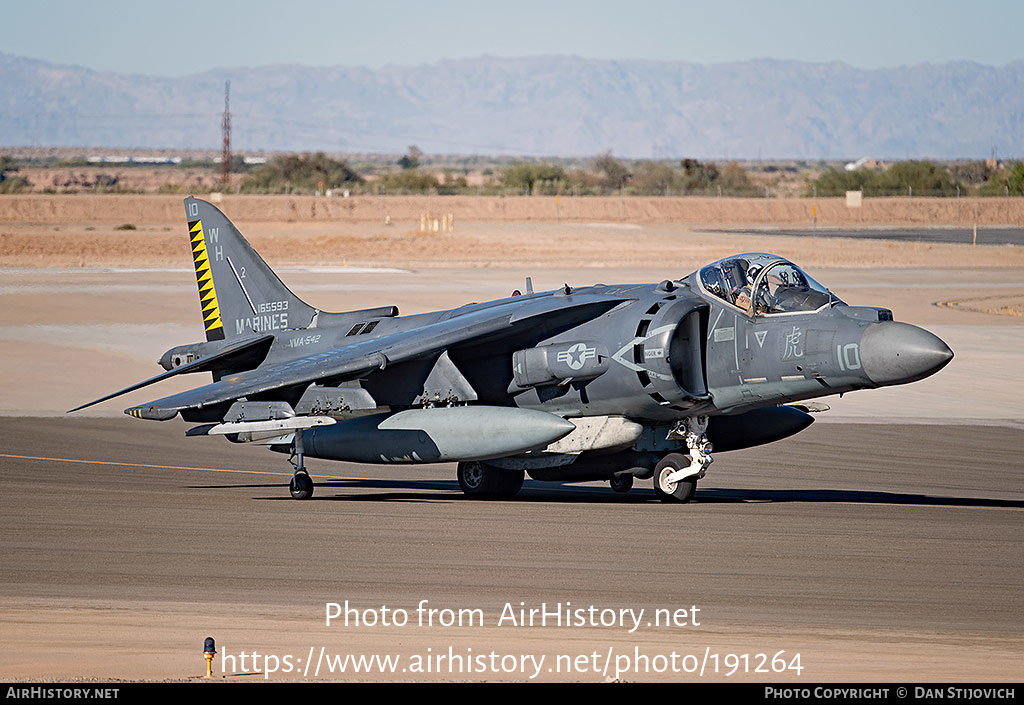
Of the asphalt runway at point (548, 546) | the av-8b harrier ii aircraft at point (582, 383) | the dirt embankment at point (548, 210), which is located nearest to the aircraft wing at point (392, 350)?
the av-8b harrier ii aircraft at point (582, 383)

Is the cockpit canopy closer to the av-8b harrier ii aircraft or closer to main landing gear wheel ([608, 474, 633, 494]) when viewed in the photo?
the av-8b harrier ii aircraft

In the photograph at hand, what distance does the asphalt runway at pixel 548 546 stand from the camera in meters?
10.4

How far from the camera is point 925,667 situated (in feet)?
28.6

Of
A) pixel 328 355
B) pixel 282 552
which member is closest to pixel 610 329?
pixel 328 355

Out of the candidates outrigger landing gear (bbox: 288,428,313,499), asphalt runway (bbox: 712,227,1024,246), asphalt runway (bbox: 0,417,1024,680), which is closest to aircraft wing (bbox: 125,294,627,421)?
outrigger landing gear (bbox: 288,428,313,499)

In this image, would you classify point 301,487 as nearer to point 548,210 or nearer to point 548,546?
point 548,546

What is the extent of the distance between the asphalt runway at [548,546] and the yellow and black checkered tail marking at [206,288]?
6.61 ft

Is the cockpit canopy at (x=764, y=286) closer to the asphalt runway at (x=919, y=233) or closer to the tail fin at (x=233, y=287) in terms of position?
the tail fin at (x=233, y=287)

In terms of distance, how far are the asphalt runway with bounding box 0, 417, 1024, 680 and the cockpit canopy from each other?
2.27 m

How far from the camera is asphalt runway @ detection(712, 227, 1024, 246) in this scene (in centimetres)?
7962

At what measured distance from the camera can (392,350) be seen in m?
15.8

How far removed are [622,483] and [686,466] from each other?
1479mm
